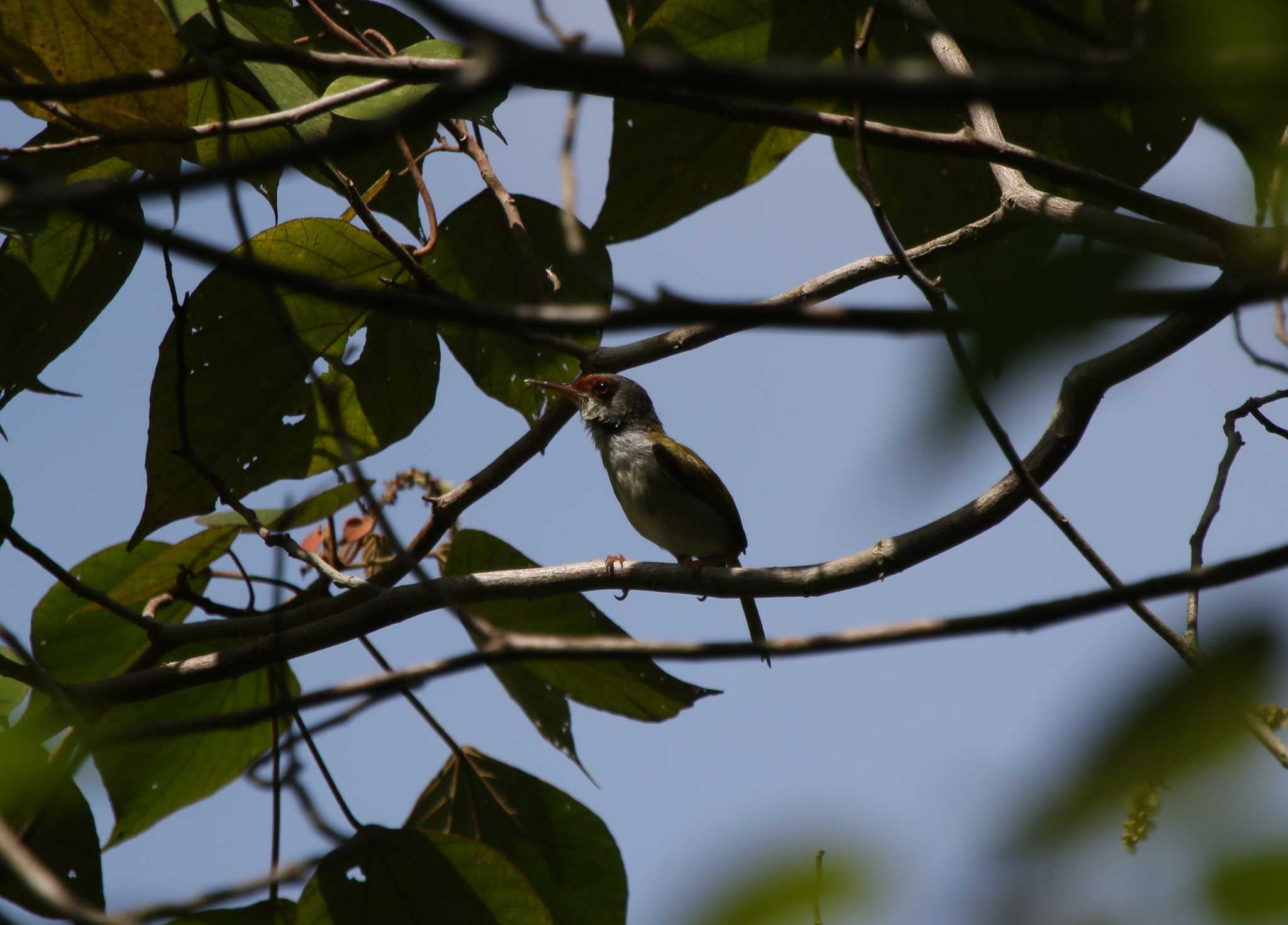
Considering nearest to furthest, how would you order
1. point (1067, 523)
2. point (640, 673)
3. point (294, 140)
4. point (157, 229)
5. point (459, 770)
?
point (157, 229) → point (1067, 523) → point (294, 140) → point (640, 673) → point (459, 770)

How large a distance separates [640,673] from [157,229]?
9.06 feet

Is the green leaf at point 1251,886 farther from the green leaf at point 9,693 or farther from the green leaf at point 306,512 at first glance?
the green leaf at point 306,512

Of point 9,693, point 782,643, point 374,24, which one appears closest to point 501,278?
point 374,24

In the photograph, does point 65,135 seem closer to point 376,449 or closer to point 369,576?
point 376,449

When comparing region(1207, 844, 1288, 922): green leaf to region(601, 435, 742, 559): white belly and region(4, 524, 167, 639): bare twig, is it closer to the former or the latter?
region(4, 524, 167, 639): bare twig

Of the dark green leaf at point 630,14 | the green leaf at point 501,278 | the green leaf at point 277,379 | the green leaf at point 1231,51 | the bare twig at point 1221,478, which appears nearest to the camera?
the green leaf at point 1231,51

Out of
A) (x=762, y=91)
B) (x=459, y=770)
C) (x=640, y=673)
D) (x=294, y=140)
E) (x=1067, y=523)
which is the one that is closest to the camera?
(x=762, y=91)

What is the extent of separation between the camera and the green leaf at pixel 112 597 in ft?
12.9

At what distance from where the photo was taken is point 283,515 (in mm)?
4086

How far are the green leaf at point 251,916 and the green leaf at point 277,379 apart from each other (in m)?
1.11

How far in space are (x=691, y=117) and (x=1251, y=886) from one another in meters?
3.75

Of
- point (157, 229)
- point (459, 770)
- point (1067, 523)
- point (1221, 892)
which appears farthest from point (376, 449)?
point (1221, 892)

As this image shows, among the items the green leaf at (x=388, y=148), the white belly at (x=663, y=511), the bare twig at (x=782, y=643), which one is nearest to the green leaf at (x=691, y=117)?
the green leaf at (x=388, y=148)

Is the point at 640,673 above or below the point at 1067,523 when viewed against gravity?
above
